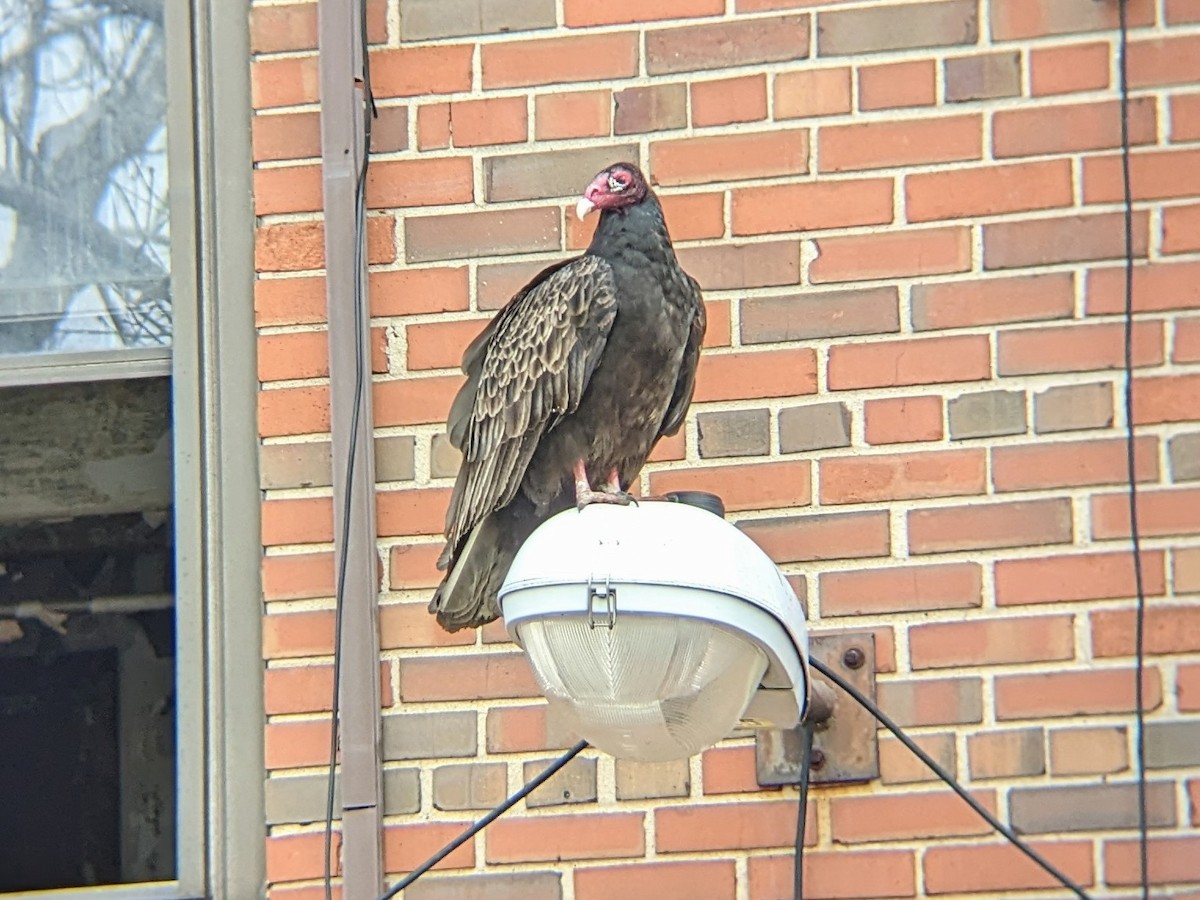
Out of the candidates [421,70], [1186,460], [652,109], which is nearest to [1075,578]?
[1186,460]

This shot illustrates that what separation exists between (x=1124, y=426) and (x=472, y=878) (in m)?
1.21

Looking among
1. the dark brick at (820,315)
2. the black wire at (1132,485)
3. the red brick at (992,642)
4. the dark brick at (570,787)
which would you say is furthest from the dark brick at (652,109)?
the dark brick at (570,787)

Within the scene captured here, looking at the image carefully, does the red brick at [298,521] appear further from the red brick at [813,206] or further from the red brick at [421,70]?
the red brick at [813,206]

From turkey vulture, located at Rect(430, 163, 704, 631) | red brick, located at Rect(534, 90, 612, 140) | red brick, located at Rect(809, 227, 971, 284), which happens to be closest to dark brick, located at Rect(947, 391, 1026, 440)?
red brick, located at Rect(809, 227, 971, 284)

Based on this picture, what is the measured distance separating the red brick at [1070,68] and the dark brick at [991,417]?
1.64ft

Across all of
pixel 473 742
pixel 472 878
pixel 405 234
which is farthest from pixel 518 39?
pixel 472 878

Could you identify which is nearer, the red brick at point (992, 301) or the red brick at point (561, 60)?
the red brick at point (992, 301)

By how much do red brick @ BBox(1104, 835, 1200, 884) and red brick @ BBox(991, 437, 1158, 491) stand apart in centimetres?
54

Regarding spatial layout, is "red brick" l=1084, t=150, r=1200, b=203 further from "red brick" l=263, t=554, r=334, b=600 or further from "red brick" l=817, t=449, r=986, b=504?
"red brick" l=263, t=554, r=334, b=600

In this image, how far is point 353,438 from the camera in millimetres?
3207

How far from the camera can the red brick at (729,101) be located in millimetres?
3344

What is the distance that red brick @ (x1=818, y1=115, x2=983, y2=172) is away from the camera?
330 centimetres

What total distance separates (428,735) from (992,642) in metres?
0.87

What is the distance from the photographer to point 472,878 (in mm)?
3139
